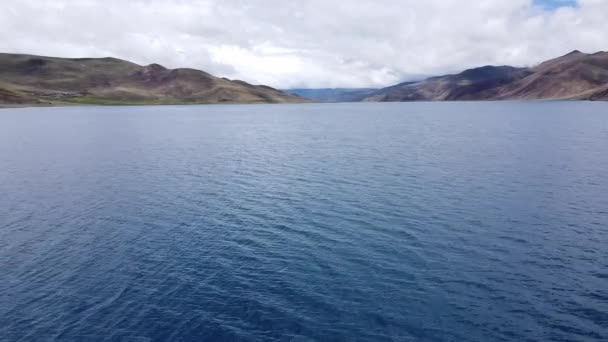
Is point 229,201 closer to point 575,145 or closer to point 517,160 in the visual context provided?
point 517,160

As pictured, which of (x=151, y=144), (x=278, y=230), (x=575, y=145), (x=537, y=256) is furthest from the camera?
(x=151, y=144)

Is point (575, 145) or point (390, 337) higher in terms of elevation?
point (575, 145)

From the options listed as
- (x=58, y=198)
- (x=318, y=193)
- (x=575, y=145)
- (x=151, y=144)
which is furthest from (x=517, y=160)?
(x=151, y=144)

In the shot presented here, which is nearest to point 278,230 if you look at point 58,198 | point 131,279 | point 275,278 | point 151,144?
point 275,278

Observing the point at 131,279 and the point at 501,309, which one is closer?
the point at 501,309

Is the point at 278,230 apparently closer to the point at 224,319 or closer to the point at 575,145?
the point at 224,319

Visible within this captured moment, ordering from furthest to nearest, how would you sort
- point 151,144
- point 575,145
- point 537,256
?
point 151,144, point 575,145, point 537,256
